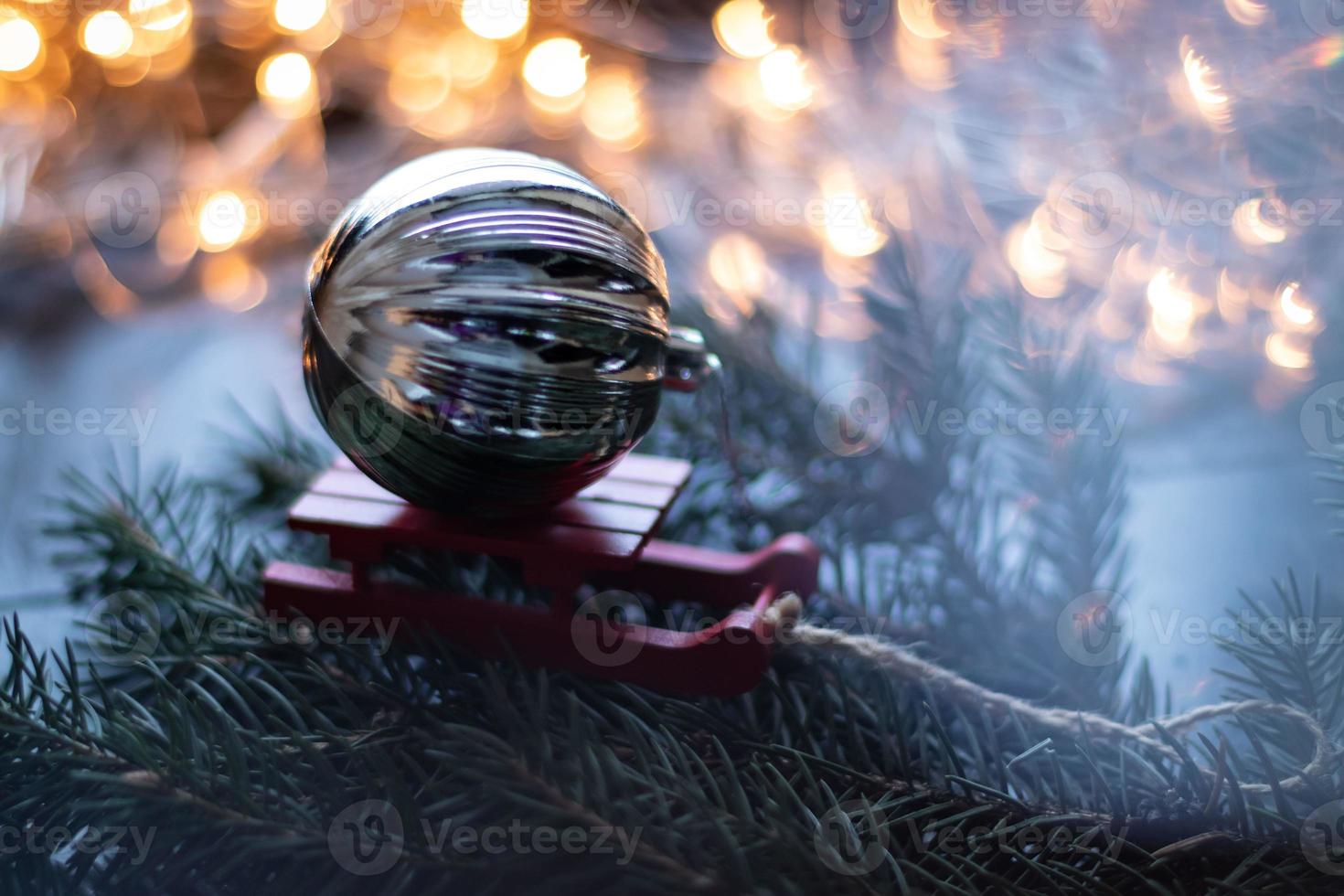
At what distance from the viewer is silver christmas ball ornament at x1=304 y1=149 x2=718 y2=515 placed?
439 mm

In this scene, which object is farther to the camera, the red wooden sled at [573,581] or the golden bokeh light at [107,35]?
the golden bokeh light at [107,35]

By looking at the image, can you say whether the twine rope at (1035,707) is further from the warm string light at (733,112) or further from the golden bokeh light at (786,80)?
the golden bokeh light at (786,80)

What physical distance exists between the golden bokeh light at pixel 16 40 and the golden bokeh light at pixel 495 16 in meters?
0.35

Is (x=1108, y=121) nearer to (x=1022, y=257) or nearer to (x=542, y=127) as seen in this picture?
(x=1022, y=257)

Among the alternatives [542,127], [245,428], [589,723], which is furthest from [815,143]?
[589,723]

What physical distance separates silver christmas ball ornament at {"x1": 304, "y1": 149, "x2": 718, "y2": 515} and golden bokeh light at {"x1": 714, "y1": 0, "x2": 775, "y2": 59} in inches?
23.9

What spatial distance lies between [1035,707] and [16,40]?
0.89 meters

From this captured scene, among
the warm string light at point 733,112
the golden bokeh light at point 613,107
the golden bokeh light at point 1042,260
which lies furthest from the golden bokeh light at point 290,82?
the golden bokeh light at point 1042,260

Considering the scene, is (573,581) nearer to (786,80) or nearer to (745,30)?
(786,80)

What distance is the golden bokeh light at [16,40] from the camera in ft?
2.81

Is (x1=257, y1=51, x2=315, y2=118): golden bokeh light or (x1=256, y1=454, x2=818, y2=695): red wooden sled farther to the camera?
(x1=257, y1=51, x2=315, y2=118): golden bokeh light

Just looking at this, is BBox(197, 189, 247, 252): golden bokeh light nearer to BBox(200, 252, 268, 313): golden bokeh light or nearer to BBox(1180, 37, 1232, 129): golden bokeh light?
BBox(200, 252, 268, 313): golden bokeh light

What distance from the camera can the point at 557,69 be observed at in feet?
3.31

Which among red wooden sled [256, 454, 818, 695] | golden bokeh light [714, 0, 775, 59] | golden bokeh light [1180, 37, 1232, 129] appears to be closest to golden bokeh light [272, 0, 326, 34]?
golden bokeh light [714, 0, 775, 59]
